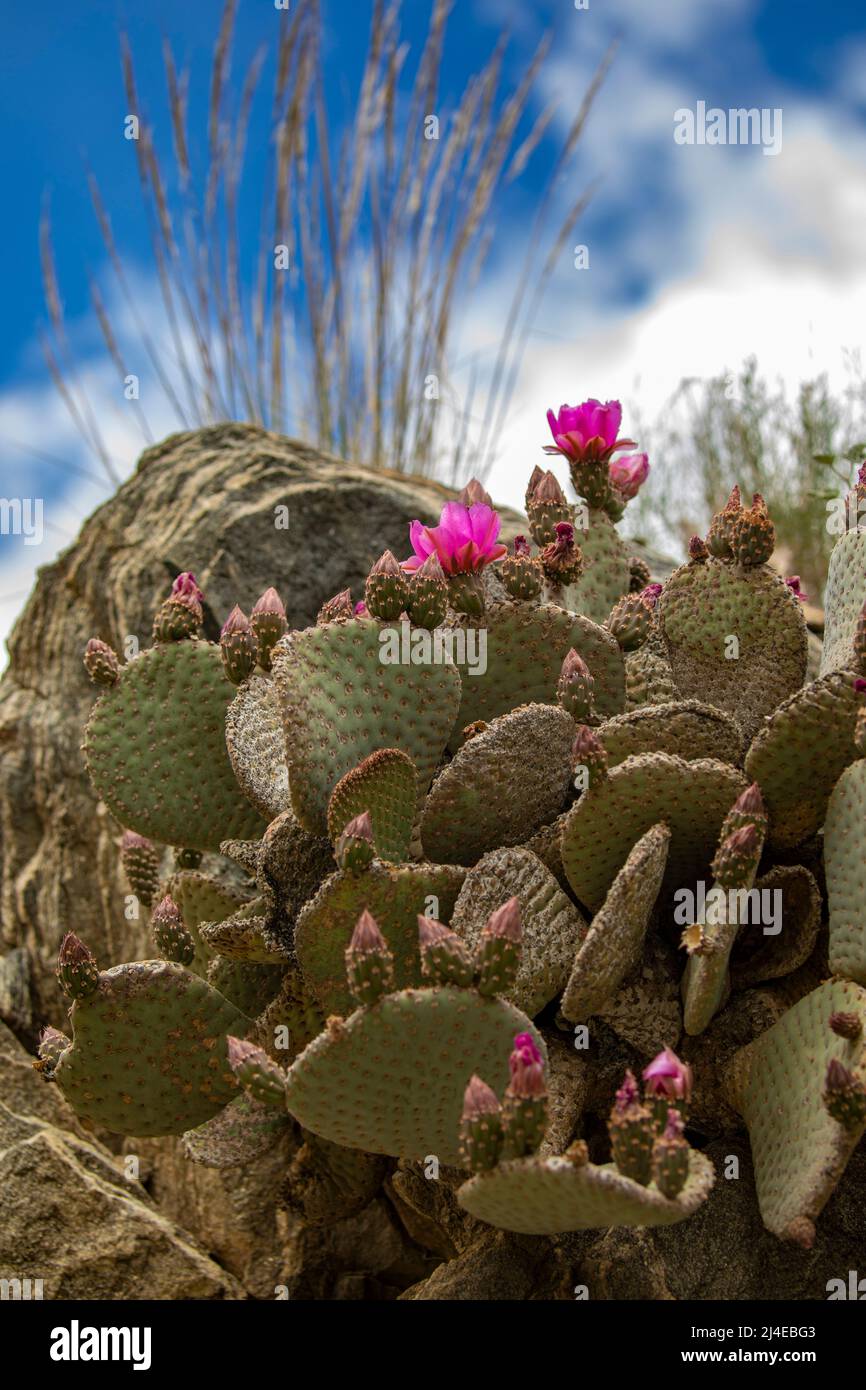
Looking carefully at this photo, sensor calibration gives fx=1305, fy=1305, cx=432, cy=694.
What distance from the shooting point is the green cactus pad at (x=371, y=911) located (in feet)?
6.39

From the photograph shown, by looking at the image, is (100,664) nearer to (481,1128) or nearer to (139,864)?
(139,864)

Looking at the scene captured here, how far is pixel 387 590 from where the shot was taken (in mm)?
2146

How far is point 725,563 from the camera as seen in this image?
2.54 meters

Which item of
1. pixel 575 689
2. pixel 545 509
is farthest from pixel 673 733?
pixel 545 509

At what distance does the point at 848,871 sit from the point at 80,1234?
1.59 meters

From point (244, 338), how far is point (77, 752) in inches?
147

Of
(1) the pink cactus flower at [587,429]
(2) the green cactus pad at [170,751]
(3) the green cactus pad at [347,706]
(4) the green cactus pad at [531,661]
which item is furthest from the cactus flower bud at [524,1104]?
(1) the pink cactus flower at [587,429]

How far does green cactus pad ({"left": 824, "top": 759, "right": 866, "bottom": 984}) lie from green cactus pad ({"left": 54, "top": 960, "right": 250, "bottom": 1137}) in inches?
37.2

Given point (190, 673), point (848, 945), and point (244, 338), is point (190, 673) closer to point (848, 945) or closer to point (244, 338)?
point (848, 945)

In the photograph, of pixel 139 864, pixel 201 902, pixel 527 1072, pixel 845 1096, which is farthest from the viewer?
pixel 139 864

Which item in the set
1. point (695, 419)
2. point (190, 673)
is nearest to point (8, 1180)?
point (190, 673)

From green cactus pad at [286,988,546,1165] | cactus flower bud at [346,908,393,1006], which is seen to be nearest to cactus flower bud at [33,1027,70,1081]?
green cactus pad at [286,988,546,1165]

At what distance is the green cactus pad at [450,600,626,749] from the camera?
2.34m

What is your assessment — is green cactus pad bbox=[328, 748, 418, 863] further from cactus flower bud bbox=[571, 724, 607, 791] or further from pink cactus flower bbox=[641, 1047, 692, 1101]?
pink cactus flower bbox=[641, 1047, 692, 1101]
